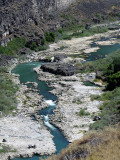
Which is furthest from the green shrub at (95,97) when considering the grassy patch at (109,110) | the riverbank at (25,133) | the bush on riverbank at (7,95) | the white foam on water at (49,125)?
the bush on riverbank at (7,95)

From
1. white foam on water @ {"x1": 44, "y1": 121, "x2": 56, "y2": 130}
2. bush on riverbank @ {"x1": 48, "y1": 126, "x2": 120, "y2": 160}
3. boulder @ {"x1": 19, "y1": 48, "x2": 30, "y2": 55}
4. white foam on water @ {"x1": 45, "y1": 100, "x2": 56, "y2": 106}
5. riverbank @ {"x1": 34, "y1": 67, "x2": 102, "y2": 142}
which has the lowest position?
white foam on water @ {"x1": 44, "y1": 121, "x2": 56, "y2": 130}

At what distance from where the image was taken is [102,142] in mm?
17953

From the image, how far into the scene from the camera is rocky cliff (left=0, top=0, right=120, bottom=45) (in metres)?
82.7

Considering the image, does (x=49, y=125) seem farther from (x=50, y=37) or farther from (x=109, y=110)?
(x=50, y=37)

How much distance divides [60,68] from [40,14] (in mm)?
46784

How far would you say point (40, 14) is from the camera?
102 metres

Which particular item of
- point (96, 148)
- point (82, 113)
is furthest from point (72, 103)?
point (96, 148)

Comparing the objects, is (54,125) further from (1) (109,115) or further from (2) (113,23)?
(2) (113,23)

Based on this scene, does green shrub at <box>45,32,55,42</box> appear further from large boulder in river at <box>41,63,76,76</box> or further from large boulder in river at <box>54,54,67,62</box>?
large boulder in river at <box>41,63,76,76</box>

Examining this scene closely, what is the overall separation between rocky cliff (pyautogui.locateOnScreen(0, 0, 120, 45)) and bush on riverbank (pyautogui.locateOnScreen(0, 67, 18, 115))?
24442 millimetres

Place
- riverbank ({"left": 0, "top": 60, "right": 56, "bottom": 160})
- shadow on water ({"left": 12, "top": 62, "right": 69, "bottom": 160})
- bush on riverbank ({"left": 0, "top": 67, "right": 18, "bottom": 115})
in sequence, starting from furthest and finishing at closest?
bush on riverbank ({"left": 0, "top": 67, "right": 18, "bottom": 115}) → shadow on water ({"left": 12, "top": 62, "right": 69, "bottom": 160}) → riverbank ({"left": 0, "top": 60, "right": 56, "bottom": 160})

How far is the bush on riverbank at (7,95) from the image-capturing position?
1596 inches

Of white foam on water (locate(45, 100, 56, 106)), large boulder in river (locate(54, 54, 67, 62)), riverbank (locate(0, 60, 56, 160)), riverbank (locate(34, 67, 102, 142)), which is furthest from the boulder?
white foam on water (locate(45, 100, 56, 106))

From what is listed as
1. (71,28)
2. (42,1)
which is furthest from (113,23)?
(42,1)
